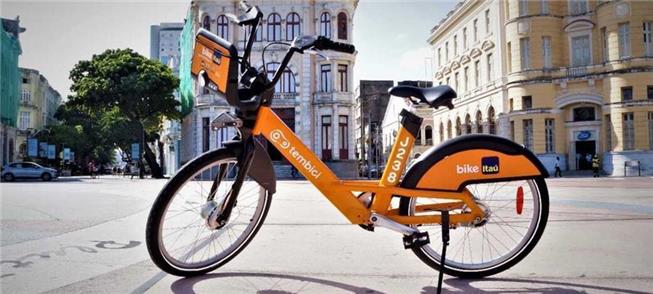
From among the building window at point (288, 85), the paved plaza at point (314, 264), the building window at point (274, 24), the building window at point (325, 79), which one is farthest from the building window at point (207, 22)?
the paved plaza at point (314, 264)

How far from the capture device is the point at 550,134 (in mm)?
35656

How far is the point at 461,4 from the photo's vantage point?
4497cm

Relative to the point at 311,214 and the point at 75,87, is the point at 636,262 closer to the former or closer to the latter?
the point at 311,214

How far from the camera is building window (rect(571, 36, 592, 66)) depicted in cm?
3538

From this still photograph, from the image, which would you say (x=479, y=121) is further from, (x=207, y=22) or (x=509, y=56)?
(x=207, y=22)

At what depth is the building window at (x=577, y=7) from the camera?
35562 millimetres

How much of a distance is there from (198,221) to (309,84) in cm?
3275

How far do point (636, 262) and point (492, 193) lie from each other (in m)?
1.21

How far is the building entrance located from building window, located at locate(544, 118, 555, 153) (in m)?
1.69

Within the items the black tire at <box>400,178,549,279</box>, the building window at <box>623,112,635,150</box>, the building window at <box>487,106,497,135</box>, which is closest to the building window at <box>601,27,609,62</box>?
the building window at <box>623,112,635,150</box>

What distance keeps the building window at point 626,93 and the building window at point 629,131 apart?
107 cm

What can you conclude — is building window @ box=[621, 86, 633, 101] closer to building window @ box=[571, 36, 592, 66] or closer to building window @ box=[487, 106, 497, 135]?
building window @ box=[571, 36, 592, 66]

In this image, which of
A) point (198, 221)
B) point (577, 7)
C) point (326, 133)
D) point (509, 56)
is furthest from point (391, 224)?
point (577, 7)

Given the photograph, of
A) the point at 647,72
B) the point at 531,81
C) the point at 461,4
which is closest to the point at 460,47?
the point at 461,4
